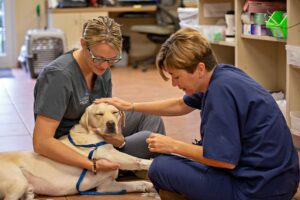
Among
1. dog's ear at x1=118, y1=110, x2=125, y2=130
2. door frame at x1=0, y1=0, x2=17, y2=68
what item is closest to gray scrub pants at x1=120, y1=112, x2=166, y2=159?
dog's ear at x1=118, y1=110, x2=125, y2=130

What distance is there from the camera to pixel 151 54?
24.5 ft

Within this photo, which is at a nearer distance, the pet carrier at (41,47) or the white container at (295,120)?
the white container at (295,120)

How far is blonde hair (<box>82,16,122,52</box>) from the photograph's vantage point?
2.29 meters

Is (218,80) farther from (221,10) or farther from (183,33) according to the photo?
(221,10)

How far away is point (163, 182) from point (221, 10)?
2514 millimetres

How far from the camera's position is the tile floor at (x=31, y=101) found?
138 inches

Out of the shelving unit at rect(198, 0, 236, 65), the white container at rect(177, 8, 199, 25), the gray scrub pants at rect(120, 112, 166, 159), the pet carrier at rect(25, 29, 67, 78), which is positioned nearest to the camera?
the gray scrub pants at rect(120, 112, 166, 159)

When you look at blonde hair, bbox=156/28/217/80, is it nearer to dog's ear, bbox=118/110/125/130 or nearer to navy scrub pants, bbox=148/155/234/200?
navy scrub pants, bbox=148/155/234/200

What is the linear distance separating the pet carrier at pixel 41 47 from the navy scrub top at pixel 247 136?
14.2 ft

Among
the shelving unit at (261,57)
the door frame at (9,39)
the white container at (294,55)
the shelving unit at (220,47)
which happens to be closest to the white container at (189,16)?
the shelving unit at (220,47)

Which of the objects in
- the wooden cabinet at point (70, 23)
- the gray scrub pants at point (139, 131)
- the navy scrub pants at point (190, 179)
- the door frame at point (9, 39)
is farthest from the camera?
the door frame at point (9, 39)

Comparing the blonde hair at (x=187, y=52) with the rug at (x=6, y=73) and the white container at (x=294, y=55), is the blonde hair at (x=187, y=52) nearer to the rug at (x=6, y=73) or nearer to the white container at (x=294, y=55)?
the white container at (x=294, y=55)

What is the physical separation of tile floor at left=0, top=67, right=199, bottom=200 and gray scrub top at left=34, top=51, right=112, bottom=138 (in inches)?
14.5

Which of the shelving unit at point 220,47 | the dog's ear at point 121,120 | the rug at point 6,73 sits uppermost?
the shelving unit at point 220,47
